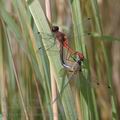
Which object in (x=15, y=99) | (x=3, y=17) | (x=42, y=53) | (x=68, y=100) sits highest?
(x=3, y=17)

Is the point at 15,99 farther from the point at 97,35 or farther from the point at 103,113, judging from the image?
the point at 103,113

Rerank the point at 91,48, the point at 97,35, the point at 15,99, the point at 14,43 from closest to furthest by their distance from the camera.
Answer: the point at 97,35 < the point at 15,99 < the point at 14,43 < the point at 91,48

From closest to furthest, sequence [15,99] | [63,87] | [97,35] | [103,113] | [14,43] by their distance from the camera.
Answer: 1. [63,87]
2. [97,35]
3. [15,99]
4. [14,43]
5. [103,113]

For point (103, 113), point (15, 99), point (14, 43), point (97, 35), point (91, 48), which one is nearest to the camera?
point (97, 35)

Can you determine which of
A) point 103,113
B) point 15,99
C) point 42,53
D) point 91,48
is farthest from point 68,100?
point 103,113

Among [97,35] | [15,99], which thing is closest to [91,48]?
[15,99]

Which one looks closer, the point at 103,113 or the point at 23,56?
the point at 23,56

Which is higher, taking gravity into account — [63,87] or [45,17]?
[45,17]

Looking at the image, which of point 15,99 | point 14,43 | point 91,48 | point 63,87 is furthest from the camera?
point 91,48

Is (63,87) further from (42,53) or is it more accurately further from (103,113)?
(103,113)
